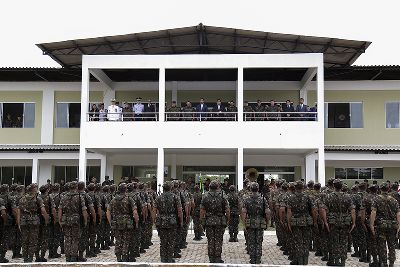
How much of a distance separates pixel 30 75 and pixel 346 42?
13.6 m

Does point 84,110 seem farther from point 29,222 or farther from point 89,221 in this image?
point 29,222

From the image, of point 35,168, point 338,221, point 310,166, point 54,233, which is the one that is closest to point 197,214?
point 54,233

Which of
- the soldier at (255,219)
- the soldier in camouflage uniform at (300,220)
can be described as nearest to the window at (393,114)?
the soldier in camouflage uniform at (300,220)

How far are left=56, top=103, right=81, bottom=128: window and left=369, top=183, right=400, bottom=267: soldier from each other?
648 inches

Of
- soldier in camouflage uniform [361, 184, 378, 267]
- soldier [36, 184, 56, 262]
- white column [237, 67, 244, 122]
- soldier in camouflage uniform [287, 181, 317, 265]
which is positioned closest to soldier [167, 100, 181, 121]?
white column [237, 67, 244, 122]

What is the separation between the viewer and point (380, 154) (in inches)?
834

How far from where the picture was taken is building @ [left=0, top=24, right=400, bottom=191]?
1908 cm

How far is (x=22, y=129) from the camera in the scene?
23.6 meters

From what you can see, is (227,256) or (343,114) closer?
(227,256)

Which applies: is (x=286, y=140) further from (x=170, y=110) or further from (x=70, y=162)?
(x=70, y=162)

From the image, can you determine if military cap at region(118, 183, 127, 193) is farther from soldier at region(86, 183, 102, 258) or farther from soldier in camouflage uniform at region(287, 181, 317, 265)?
soldier in camouflage uniform at region(287, 181, 317, 265)

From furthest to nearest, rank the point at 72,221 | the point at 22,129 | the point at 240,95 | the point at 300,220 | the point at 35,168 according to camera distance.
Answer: the point at 22,129, the point at 35,168, the point at 240,95, the point at 72,221, the point at 300,220

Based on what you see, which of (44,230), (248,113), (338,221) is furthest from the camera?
(248,113)

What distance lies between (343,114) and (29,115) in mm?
14202
